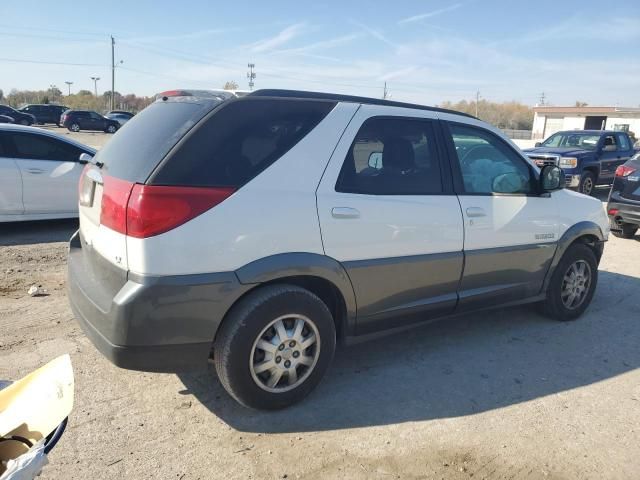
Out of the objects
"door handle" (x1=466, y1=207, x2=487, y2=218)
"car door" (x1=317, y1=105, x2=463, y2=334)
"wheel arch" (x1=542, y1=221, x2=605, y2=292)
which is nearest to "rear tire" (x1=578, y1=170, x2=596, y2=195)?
"wheel arch" (x1=542, y1=221, x2=605, y2=292)

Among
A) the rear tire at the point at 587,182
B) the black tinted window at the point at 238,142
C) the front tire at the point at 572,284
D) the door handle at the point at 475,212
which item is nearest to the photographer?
the black tinted window at the point at 238,142

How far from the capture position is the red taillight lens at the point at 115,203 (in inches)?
107

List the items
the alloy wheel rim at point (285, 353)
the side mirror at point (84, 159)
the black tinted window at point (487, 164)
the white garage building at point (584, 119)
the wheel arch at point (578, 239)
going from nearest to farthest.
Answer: the alloy wheel rim at point (285, 353) → the black tinted window at point (487, 164) → the wheel arch at point (578, 239) → the side mirror at point (84, 159) → the white garage building at point (584, 119)

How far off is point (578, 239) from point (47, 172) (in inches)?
261

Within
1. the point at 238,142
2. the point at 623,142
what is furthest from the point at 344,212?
the point at 623,142

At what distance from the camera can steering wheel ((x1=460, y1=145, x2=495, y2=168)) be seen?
400 cm

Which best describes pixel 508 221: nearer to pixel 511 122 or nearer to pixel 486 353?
pixel 486 353

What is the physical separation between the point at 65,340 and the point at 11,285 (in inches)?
64.6

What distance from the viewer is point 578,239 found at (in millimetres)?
4887

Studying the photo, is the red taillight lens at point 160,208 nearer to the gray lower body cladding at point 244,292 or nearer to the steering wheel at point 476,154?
the gray lower body cladding at point 244,292

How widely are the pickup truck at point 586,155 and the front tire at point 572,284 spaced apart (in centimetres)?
819

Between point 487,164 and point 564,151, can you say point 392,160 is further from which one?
point 564,151

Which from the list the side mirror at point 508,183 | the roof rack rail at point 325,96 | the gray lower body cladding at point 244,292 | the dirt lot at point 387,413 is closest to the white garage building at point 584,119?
the side mirror at point 508,183

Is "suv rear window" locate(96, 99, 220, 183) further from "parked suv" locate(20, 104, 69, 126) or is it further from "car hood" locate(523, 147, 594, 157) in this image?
"parked suv" locate(20, 104, 69, 126)
